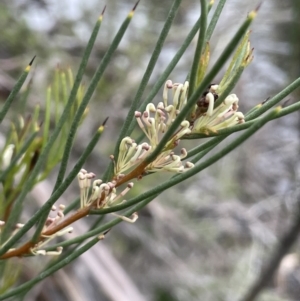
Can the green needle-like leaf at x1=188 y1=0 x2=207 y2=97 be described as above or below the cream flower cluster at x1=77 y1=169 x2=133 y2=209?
above

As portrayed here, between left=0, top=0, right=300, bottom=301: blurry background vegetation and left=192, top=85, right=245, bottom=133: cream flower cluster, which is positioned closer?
left=192, top=85, right=245, bottom=133: cream flower cluster

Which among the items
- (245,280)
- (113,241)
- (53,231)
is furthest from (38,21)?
(53,231)

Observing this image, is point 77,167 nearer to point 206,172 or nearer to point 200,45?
point 200,45

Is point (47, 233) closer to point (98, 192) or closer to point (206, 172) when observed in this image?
point (98, 192)

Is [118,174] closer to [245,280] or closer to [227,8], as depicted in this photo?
[245,280]

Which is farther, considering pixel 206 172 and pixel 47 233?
pixel 206 172

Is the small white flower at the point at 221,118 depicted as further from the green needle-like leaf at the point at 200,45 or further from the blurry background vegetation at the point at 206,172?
the blurry background vegetation at the point at 206,172

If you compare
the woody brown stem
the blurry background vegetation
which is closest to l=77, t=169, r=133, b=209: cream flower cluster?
the woody brown stem

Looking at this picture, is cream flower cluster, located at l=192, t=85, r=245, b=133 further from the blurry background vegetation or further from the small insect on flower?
the blurry background vegetation

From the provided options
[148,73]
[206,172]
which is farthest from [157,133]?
[206,172]

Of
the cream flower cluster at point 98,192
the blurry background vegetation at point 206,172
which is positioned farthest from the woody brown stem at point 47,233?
the blurry background vegetation at point 206,172
